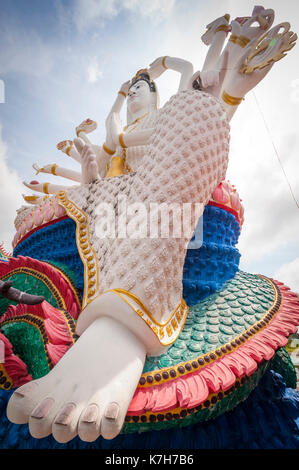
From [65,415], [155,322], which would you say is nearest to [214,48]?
[155,322]

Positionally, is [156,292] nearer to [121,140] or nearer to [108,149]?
[121,140]

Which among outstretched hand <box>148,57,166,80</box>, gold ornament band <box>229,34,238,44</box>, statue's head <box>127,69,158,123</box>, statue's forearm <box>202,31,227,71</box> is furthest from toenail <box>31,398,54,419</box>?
outstretched hand <box>148,57,166,80</box>

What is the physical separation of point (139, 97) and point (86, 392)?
10.6ft

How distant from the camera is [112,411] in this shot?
74cm

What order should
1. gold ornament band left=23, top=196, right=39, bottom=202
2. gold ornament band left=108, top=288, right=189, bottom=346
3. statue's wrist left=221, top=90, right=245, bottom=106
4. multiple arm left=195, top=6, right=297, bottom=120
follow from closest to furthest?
gold ornament band left=108, top=288, right=189, bottom=346 → multiple arm left=195, top=6, right=297, bottom=120 → statue's wrist left=221, top=90, right=245, bottom=106 → gold ornament band left=23, top=196, right=39, bottom=202

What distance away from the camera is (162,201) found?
1.31 metres

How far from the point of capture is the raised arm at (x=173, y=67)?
9.12 ft

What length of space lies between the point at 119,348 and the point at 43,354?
550 millimetres

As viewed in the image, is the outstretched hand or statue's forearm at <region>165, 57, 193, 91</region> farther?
the outstretched hand

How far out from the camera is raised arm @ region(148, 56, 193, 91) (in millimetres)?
2781

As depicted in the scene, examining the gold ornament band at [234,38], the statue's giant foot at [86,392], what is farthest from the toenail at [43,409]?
the gold ornament band at [234,38]

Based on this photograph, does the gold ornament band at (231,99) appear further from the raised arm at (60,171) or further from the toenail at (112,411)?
the raised arm at (60,171)

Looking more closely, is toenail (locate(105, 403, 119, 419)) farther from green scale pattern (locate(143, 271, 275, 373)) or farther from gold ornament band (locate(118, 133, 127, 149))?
gold ornament band (locate(118, 133, 127, 149))

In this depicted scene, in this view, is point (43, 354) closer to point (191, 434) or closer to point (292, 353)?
point (191, 434)
